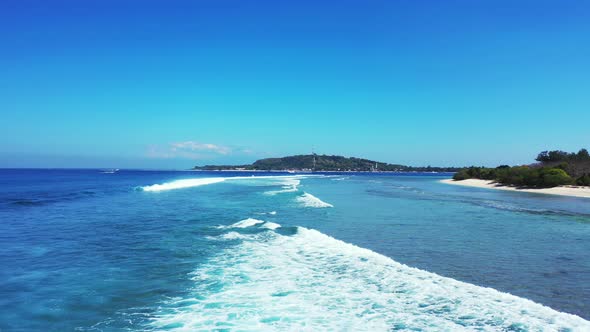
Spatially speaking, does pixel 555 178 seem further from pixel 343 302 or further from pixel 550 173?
pixel 343 302

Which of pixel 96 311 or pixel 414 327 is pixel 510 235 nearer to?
pixel 414 327

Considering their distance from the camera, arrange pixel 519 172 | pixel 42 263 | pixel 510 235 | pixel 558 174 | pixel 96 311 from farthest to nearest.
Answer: pixel 519 172
pixel 558 174
pixel 510 235
pixel 42 263
pixel 96 311

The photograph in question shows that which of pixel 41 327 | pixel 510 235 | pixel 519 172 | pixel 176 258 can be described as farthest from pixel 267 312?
pixel 519 172

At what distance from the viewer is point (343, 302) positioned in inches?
355

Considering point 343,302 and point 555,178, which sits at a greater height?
point 555,178

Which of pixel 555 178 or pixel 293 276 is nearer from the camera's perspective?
pixel 293 276

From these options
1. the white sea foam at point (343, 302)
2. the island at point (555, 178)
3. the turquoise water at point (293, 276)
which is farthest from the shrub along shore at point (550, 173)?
the white sea foam at point (343, 302)

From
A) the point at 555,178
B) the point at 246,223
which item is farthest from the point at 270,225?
the point at 555,178

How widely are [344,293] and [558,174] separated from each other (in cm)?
6255

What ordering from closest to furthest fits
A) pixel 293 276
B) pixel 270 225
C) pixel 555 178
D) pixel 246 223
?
pixel 293 276 → pixel 270 225 → pixel 246 223 → pixel 555 178

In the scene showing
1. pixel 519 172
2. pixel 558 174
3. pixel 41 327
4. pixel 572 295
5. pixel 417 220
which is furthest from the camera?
pixel 519 172

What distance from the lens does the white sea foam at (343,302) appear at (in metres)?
7.63

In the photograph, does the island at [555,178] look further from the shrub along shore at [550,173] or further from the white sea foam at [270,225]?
the white sea foam at [270,225]

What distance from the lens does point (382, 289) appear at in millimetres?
9922
